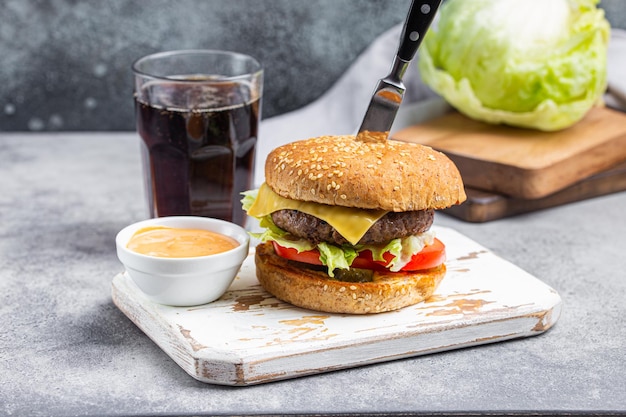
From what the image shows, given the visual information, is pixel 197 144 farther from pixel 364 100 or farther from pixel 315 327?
pixel 364 100

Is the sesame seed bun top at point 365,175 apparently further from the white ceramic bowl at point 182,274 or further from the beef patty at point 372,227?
the white ceramic bowl at point 182,274

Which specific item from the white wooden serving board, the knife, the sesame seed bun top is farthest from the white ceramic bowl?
the knife

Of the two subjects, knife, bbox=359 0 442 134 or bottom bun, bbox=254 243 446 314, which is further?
knife, bbox=359 0 442 134

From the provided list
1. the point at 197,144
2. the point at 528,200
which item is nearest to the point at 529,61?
the point at 528,200

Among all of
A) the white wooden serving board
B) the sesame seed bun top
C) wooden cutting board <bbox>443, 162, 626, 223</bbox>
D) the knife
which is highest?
the knife

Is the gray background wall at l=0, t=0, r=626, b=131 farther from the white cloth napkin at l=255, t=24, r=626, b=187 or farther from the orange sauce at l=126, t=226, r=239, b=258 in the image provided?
the orange sauce at l=126, t=226, r=239, b=258

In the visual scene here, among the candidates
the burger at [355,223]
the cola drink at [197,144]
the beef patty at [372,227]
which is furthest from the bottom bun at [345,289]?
the cola drink at [197,144]

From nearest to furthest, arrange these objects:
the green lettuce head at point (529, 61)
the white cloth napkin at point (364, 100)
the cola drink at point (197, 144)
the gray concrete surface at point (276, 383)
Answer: the gray concrete surface at point (276, 383) → the cola drink at point (197, 144) → the green lettuce head at point (529, 61) → the white cloth napkin at point (364, 100)
